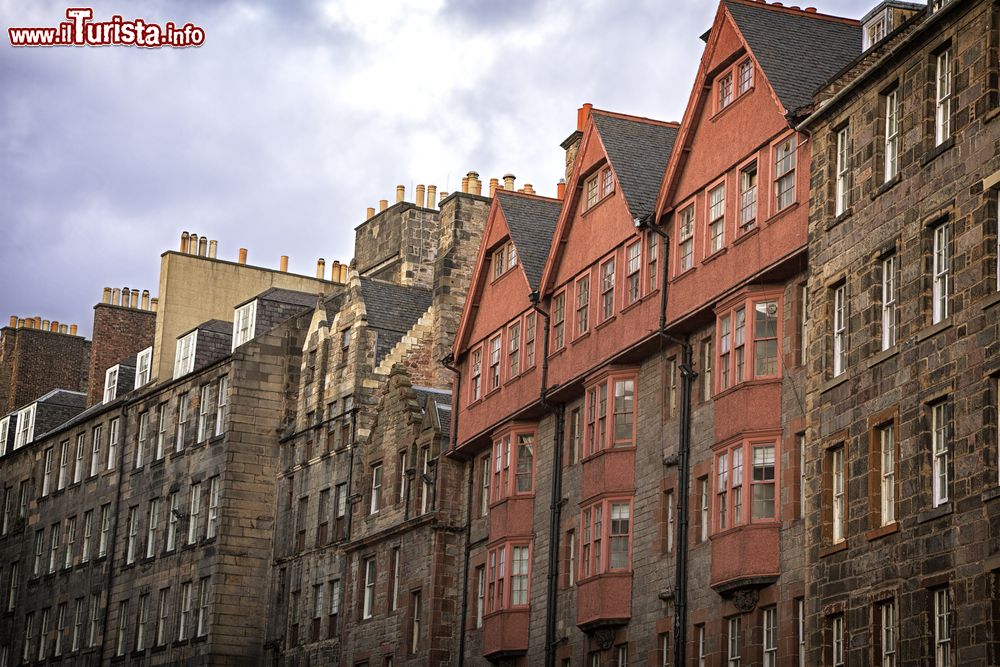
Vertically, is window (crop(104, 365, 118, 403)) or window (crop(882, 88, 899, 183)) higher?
window (crop(104, 365, 118, 403))

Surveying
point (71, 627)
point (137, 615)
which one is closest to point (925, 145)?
point (137, 615)

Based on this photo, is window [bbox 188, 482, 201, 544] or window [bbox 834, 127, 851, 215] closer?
window [bbox 834, 127, 851, 215]

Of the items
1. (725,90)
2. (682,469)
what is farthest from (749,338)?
(725,90)

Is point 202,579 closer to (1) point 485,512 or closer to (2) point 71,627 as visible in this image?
(2) point 71,627

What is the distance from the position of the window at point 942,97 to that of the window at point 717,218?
27.3ft

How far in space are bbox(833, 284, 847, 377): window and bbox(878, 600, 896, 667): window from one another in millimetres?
4997

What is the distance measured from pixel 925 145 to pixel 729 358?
805cm

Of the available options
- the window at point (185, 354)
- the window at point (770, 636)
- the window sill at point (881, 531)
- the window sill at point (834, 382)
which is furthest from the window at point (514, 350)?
the window at point (185, 354)

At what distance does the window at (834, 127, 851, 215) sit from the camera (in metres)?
38.0

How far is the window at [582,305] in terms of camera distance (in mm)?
49375

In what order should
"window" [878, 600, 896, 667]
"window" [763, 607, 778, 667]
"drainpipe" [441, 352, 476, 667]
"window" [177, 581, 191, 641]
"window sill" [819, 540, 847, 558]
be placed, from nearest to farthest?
"window" [878, 600, 896, 667] < "window sill" [819, 540, 847, 558] < "window" [763, 607, 778, 667] < "drainpipe" [441, 352, 476, 667] < "window" [177, 581, 191, 641]

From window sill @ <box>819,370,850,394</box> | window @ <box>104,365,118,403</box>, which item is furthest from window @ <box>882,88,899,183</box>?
window @ <box>104,365,118,403</box>

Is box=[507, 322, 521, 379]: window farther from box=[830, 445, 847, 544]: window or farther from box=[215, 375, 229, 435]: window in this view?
box=[215, 375, 229, 435]: window

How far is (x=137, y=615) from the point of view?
74.8 m
